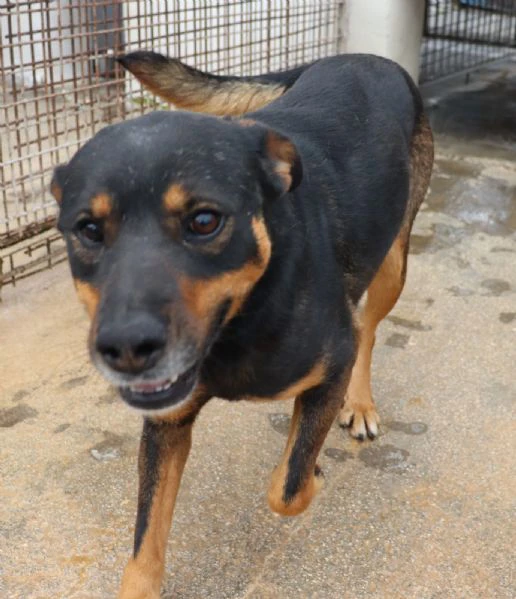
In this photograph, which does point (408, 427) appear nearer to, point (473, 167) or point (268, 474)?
point (268, 474)

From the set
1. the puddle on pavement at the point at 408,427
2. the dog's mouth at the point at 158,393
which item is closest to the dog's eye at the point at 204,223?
the dog's mouth at the point at 158,393

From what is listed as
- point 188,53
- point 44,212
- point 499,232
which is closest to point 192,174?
point 44,212

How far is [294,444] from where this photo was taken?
8.29ft

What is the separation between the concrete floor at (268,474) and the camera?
8.32 feet

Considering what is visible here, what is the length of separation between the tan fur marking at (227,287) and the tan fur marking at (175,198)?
→ 171mm

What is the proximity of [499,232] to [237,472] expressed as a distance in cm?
289

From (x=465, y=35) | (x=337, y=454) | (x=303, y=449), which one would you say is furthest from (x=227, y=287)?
(x=465, y=35)

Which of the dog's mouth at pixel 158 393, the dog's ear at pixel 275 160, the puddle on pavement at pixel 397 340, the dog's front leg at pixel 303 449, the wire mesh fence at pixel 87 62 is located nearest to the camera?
the dog's mouth at pixel 158 393

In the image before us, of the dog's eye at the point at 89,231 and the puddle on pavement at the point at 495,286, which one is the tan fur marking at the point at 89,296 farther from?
the puddle on pavement at the point at 495,286

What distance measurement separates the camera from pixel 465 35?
10.4 m

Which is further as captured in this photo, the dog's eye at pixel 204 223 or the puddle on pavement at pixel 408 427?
the puddle on pavement at pixel 408 427

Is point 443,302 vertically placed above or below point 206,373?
below

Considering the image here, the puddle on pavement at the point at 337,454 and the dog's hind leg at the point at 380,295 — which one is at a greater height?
the dog's hind leg at the point at 380,295

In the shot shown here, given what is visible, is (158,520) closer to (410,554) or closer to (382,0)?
(410,554)
